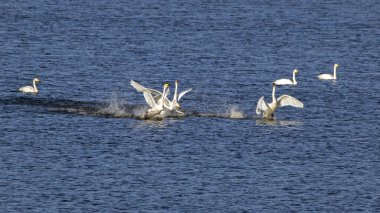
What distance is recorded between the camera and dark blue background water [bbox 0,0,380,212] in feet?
131

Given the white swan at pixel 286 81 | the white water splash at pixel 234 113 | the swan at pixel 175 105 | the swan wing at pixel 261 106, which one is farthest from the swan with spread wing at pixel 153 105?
the white swan at pixel 286 81

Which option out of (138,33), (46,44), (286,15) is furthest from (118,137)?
(286,15)

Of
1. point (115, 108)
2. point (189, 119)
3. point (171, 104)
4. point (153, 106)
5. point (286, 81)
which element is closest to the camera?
point (153, 106)

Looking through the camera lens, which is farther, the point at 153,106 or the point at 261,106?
the point at 153,106

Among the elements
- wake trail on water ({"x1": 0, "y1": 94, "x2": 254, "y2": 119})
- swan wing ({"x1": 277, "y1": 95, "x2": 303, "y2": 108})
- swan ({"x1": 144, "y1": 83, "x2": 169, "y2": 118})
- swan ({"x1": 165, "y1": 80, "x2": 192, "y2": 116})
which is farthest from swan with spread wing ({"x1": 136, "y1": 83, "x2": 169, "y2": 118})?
swan wing ({"x1": 277, "y1": 95, "x2": 303, "y2": 108})

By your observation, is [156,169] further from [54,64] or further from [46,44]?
[46,44]

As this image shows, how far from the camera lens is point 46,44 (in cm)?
7388

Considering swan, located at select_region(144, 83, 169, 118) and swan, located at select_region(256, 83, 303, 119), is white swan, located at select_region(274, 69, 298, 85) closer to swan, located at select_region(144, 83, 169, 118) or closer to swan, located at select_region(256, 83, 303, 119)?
swan, located at select_region(256, 83, 303, 119)

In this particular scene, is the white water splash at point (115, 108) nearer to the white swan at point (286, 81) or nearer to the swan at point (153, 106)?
Result: the swan at point (153, 106)

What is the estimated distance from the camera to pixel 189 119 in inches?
2037

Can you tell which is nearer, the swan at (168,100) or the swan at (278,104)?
the swan at (168,100)

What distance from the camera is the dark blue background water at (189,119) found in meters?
39.9

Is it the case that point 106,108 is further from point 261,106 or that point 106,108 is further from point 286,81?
point 286,81

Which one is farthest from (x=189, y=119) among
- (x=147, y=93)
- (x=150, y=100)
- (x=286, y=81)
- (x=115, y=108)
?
(x=286, y=81)
